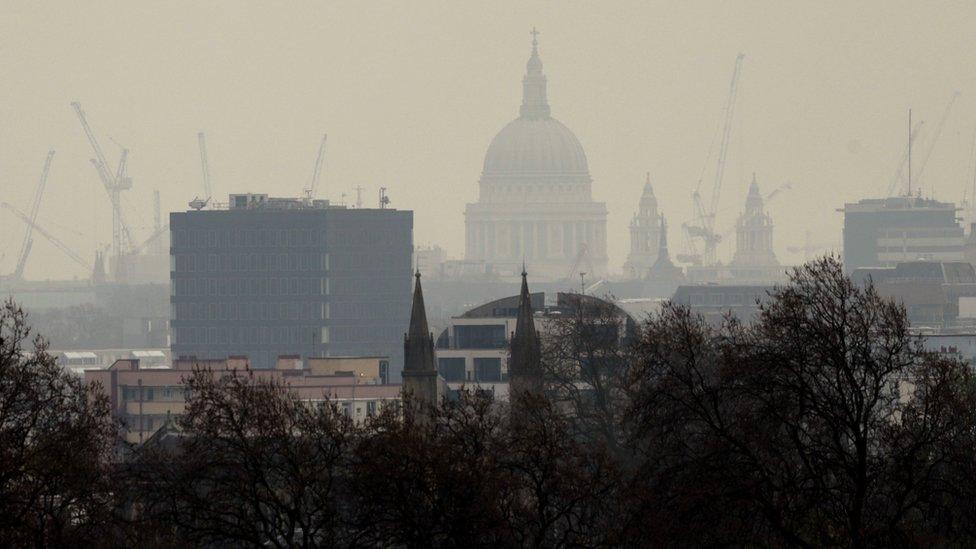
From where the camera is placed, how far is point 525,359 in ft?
423

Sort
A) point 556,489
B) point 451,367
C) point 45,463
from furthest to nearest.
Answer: point 451,367 → point 556,489 → point 45,463

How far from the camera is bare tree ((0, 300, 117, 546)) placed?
81.6 meters

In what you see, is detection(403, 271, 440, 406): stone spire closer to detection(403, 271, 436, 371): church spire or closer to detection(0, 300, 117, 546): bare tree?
detection(403, 271, 436, 371): church spire

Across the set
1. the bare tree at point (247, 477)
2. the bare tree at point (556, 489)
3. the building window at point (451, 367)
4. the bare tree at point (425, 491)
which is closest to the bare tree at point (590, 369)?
the bare tree at point (556, 489)

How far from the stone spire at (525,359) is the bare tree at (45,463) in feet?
124

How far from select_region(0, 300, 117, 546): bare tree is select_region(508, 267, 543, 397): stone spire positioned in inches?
1492

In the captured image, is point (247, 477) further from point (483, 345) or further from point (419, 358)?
point (483, 345)

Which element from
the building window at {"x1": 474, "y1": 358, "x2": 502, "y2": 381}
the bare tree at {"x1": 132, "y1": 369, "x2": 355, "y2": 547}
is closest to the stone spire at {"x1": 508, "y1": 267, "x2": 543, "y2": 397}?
the building window at {"x1": 474, "y1": 358, "x2": 502, "y2": 381}

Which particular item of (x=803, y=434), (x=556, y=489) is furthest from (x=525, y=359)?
(x=803, y=434)

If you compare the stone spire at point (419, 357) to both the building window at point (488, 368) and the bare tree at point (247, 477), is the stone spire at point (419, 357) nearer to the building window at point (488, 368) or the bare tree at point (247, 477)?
the building window at point (488, 368)

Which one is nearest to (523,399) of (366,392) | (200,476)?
(200,476)

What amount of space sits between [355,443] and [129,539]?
30.4 ft

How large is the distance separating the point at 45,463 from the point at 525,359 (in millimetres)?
45847

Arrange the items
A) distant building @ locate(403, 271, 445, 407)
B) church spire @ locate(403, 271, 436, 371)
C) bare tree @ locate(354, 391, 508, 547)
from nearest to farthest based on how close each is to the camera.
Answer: bare tree @ locate(354, 391, 508, 547), distant building @ locate(403, 271, 445, 407), church spire @ locate(403, 271, 436, 371)
